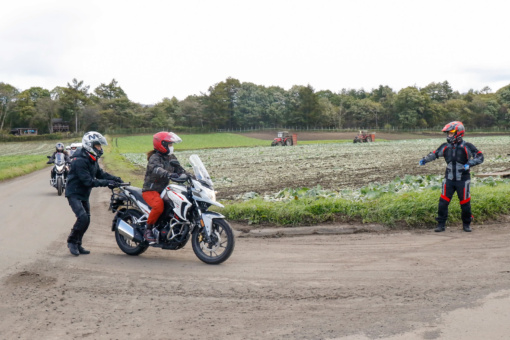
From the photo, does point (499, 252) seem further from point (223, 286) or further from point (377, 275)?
point (223, 286)

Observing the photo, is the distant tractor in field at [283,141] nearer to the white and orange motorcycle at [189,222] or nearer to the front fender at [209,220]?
the white and orange motorcycle at [189,222]

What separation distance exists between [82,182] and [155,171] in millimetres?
1671

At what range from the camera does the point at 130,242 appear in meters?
8.42

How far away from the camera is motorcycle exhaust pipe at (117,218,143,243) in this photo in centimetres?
813

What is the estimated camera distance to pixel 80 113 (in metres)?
116

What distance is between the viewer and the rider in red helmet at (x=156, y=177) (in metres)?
7.82

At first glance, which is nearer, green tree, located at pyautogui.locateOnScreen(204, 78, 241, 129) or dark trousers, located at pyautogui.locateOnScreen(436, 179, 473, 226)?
dark trousers, located at pyautogui.locateOnScreen(436, 179, 473, 226)

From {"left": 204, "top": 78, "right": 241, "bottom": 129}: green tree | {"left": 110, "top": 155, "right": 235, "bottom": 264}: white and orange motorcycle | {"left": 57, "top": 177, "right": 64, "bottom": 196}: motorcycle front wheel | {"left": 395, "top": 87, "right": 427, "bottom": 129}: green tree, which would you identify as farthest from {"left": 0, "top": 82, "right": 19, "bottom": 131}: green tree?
{"left": 110, "top": 155, "right": 235, "bottom": 264}: white and orange motorcycle

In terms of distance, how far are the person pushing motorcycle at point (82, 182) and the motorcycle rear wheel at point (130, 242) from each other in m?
0.60

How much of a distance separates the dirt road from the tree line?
102 metres

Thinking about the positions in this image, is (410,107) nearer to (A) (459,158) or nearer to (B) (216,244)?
(A) (459,158)

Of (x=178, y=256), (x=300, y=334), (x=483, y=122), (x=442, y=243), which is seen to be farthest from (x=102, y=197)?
(x=483, y=122)

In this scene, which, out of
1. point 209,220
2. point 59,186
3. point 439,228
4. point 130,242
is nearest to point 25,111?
point 59,186

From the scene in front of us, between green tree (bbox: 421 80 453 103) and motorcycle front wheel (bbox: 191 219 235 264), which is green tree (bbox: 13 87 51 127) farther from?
motorcycle front wheel (bbox: 191 219 235 264)
